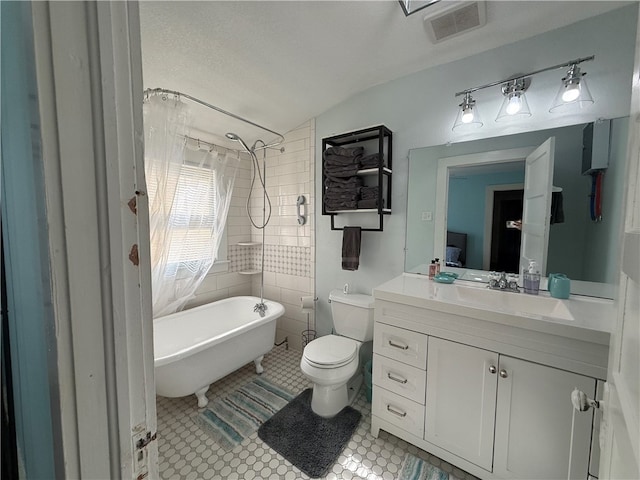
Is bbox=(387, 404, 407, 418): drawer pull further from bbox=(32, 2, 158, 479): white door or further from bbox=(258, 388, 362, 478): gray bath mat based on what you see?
bbox=(32, 2, 158, 479): white door

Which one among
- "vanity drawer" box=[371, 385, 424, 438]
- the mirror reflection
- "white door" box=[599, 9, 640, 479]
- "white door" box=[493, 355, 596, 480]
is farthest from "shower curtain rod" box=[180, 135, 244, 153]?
"white door" box=[493, 355, 596, 480]

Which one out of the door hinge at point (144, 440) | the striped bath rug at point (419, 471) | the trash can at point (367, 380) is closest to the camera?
the door hinge at point (144, 440)

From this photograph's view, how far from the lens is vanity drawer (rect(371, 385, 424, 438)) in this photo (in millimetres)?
1439

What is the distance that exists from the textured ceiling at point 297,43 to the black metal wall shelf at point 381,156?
38 centimetres

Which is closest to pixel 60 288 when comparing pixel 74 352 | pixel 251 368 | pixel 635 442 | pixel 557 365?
pixel 74 352

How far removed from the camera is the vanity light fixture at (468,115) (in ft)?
5.27

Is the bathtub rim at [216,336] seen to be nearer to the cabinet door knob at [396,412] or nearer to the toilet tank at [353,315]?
the toilet tank at [353,315]

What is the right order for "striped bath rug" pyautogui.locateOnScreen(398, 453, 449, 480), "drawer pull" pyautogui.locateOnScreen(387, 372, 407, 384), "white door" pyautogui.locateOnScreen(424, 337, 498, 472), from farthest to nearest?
"drawer pull" pyautogui.locateOnScreen(387, 372, 407, 384)
"striped bath rug" pyautogui.locateOnScreen(398, 453, 449, 480)
"white door" pyautogui.locateOnScreen(424, 337, 498, 472)

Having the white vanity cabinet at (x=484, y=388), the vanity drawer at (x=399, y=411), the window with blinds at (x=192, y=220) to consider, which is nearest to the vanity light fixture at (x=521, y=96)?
the white vanity cabinet at (x=484, y=388)

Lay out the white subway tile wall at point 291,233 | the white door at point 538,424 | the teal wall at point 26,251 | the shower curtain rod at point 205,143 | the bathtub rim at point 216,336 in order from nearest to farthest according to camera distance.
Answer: the teal wall at point 26,251
the white door at point 538,424
the bathtub rim at point 216,336
the shower curtain rod at point 205,143
the white subway tile wall at point 291,233

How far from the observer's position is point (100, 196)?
0.38m

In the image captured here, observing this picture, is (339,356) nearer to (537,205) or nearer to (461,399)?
(461,399)

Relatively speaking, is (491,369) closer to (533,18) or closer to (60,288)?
(60,288)

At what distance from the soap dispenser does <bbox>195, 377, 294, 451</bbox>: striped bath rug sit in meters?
1.79
